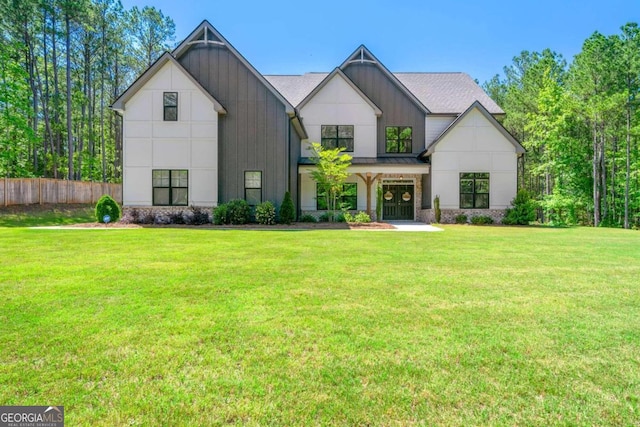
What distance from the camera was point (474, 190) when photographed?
19406 mm

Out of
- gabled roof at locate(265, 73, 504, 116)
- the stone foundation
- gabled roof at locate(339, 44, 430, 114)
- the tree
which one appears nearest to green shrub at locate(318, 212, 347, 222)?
the stone foundation

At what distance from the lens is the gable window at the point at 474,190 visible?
1933 centimetres

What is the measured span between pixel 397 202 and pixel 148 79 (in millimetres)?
14896

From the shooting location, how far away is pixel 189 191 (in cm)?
1670

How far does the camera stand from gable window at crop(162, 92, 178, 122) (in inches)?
646

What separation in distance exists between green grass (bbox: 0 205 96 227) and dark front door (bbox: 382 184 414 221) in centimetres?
1756

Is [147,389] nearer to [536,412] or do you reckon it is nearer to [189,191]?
[536,412]

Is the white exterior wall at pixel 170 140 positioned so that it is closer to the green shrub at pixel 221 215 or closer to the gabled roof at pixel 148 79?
the gabled roof at pixel 148 79

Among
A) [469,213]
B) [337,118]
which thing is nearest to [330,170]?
[337,118]

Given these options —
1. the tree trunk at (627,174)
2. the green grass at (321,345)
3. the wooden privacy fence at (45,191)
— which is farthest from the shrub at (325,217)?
the wooden privacy fence at (45,191)

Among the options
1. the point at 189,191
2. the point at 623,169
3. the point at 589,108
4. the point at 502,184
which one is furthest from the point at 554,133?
the point at 189,191

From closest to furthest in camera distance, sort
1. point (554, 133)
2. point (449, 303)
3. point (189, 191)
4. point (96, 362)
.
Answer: point (96, 362)
point (449, 303)
point (189, 191)
point (554, 133)

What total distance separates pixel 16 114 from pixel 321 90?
22103mm

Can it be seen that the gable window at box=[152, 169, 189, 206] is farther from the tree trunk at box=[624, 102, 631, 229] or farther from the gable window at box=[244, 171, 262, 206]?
the tree trunk at box=[624, 102, 631, 229]
